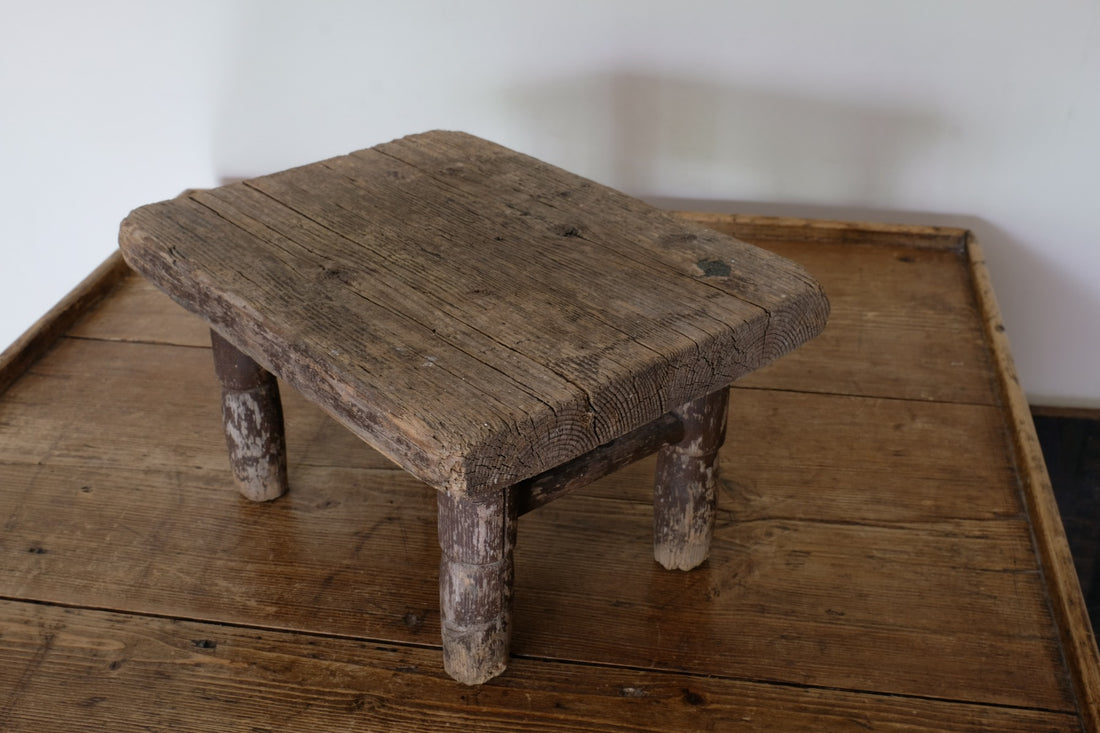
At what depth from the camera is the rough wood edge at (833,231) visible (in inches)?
66.1

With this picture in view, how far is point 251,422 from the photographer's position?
1168 millimetres

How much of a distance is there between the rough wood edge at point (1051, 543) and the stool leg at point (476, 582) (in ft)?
1.64

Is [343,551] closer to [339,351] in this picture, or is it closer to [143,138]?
[339,351]

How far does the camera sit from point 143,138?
1.75 m

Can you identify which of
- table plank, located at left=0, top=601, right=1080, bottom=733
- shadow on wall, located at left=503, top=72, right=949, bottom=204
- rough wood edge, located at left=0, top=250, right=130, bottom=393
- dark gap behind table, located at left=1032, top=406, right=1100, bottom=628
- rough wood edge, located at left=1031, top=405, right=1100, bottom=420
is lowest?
dark gap behind table, located at left=1032, top=406, right=1100, bottom=628

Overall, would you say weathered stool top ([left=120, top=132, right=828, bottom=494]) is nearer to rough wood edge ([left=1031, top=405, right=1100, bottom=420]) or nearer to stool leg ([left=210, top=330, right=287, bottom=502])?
stool leg ([left=210, top=330, right=287, bottom=502])

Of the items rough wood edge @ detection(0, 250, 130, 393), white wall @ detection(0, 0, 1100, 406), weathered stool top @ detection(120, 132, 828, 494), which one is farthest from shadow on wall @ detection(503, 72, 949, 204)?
rough wood edge @ detection(0, 250, 130, 393)

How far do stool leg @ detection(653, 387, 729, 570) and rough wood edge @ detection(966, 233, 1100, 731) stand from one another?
1.10 ft

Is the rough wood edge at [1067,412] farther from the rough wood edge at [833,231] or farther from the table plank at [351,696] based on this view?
the table plank at [351,696]

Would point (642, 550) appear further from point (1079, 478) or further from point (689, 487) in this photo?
point (1079, 478)

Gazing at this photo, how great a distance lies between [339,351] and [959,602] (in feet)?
2.13

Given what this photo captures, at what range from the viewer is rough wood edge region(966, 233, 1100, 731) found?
0.97 meters

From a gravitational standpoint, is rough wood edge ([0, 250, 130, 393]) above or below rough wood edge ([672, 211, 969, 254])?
below

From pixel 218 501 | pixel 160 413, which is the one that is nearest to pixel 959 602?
pixel 218 501
